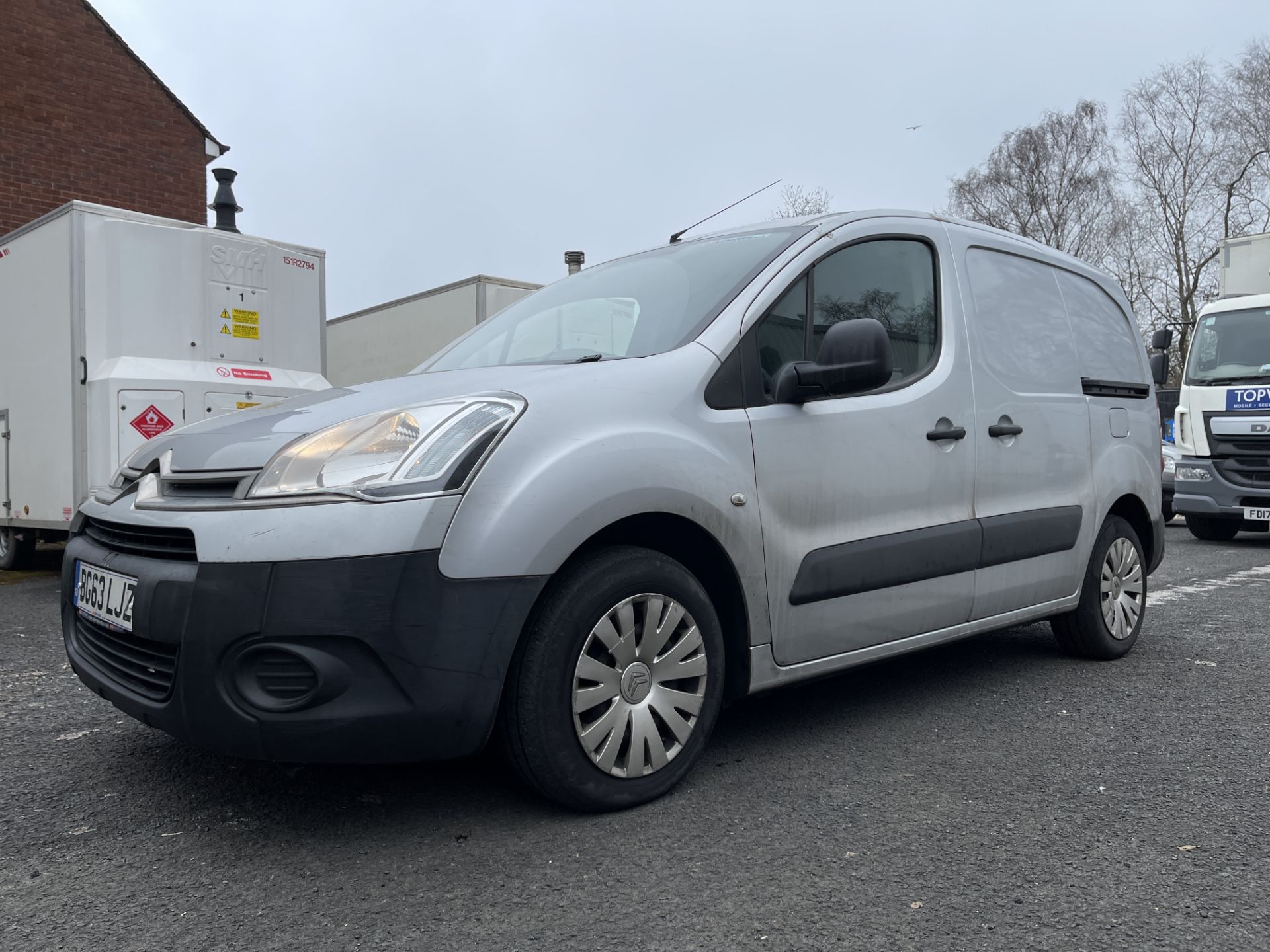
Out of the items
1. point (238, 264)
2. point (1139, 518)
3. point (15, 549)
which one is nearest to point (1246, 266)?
point (1139, 518)

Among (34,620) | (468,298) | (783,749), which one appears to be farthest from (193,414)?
(783,749)

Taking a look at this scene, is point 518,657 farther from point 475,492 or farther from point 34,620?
point 34,620

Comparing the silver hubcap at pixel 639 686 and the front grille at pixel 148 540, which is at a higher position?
the front grille at pixel 148 540

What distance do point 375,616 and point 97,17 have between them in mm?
16069

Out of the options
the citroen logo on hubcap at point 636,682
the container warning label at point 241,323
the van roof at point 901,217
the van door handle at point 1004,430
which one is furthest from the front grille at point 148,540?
the container warning label at point 241,323

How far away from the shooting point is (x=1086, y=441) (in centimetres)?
434

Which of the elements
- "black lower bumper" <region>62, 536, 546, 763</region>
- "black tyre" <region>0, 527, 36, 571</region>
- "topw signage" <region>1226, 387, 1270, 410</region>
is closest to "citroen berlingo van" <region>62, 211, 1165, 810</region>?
"black lower bumper" <region>62, 536, 546, 763</region>

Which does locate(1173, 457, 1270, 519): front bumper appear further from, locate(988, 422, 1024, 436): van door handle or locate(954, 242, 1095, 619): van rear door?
locate(988, 422, 1024, 436): van door handle

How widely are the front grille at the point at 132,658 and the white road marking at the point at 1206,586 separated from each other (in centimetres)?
562

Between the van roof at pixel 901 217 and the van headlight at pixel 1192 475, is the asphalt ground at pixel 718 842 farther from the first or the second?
the van headlight at pixel 1192 475

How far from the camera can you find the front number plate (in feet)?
8.34

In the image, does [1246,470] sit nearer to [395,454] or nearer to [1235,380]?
[1235,380]

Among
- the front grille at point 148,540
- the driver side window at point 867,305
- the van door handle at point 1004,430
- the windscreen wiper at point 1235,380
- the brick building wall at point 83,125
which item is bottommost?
the front grille at point 148,540

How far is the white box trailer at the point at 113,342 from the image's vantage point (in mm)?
7043
